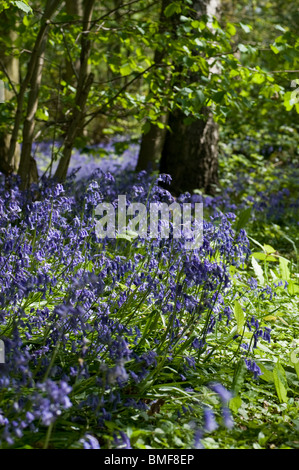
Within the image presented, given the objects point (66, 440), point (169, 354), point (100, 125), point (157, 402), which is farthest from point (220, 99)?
point (100, 125)

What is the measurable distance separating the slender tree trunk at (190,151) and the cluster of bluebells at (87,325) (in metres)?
2.45

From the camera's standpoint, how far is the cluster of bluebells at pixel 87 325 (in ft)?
6.17

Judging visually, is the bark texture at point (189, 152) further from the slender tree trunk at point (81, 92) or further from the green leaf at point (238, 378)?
the green leaf at point (238, 378)

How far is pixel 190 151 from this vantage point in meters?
6.57

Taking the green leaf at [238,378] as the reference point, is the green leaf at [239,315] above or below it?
above

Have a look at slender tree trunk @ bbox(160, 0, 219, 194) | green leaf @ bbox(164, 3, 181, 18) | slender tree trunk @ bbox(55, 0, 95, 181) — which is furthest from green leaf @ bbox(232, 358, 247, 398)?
slender tree trunk @ bbox(160, 0, 219, 194)

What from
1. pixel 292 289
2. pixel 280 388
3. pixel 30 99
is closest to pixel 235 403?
pixel 280 388

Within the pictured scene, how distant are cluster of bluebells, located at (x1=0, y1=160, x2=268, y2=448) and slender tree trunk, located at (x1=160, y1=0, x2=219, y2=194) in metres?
2.45

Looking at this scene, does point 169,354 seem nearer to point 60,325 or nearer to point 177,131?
point 60,325

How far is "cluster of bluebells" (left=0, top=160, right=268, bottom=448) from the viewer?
1881mm

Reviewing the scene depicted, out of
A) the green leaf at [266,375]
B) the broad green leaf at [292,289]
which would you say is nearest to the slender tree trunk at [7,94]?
the broad green leaf at [292,289]

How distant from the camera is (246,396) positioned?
2539mm

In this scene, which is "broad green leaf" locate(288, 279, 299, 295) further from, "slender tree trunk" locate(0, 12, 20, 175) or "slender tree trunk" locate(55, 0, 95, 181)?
"slender tree trunk" locate(0, 12, 20, 175)

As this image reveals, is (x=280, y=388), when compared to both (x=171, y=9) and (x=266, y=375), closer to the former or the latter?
(x=266, y=375)
